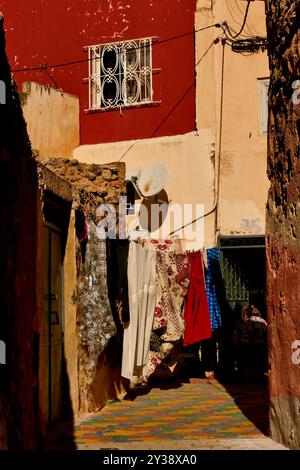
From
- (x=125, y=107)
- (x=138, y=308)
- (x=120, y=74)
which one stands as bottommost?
(x=138, y=308)

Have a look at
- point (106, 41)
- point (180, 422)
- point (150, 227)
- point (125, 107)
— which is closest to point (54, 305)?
point (180, 422)

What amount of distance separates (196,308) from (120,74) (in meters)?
5.43

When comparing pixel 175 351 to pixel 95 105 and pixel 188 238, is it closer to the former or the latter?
pixel 188 238

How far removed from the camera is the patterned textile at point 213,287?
12.6 meters

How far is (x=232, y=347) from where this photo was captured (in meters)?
13.0

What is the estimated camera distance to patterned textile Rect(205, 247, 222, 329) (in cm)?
1262

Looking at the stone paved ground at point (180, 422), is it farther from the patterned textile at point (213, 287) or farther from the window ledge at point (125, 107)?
the window ledge at point (125, 107)

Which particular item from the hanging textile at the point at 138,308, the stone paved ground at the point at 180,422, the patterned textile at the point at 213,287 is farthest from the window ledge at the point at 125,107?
the stone paved ground at the point at 180,422

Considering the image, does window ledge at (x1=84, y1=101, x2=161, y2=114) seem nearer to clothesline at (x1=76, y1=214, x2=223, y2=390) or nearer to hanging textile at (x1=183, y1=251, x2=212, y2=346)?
clothesline at (x1=76, y1=214, x2=223, y2=390)

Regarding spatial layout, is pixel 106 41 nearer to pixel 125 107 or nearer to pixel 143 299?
pixel 125 107

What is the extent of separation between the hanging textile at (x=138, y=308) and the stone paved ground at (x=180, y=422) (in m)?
0.55

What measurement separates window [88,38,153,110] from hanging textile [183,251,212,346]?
412cm

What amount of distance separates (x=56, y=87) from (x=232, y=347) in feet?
21.7

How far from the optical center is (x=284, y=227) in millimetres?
6867
